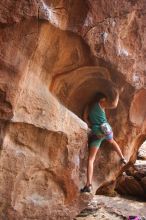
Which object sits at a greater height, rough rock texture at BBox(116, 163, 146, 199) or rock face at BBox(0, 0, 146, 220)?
rock face at BBox(0, 0, 146, 220)

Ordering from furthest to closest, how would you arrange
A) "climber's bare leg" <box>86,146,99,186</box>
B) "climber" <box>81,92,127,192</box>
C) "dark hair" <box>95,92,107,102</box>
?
"dark hair" <box>95,92,107,102</box>, "climber" <box>81,92,127,192</box>, "climber's bare leg" <box>86,146,99,186</box>

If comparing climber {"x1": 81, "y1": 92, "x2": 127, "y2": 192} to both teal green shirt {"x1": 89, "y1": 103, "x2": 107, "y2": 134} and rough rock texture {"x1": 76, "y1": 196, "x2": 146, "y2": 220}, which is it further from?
rough rock texture {"x1": 76, "y1": 196, "x2": 146, "y2": 220}

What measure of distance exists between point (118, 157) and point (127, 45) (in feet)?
7.38

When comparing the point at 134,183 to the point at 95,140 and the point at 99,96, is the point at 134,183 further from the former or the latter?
A: the point at 99,96

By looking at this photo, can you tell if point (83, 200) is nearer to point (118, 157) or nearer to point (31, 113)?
point (118, 157)

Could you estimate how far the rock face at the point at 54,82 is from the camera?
182 inches

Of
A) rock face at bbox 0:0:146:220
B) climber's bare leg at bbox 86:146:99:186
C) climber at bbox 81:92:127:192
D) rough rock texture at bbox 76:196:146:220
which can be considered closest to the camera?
rock face at bbox 0:0:146:220

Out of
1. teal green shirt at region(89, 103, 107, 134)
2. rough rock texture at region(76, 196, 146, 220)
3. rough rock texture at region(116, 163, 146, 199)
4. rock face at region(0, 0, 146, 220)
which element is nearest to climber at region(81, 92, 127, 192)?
teal green shirt at region(89, 103, 107, 134)

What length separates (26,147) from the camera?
16.6 ft

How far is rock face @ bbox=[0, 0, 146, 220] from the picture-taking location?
463 centimetres

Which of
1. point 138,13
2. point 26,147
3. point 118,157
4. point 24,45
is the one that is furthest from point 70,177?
point 138,13

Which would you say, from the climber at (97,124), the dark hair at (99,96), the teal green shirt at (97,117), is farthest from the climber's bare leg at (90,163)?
the dark hair at (99,96)

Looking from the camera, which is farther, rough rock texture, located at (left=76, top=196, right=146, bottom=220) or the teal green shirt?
rough rock texture, located at (left=76, top=196, right=146, bottom=220)

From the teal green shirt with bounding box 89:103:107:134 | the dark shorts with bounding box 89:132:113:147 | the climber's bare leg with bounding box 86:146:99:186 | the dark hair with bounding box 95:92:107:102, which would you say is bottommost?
the climber's bare leg with bounding box 86:146:99:186
